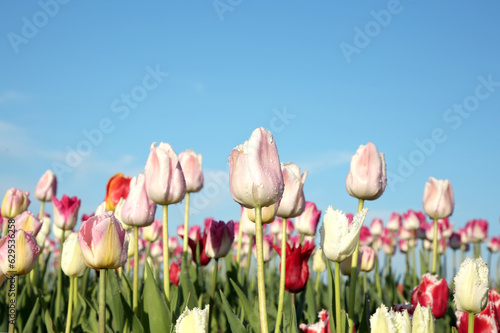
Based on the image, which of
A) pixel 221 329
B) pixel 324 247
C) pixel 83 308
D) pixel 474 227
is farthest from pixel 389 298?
pixel 474 227

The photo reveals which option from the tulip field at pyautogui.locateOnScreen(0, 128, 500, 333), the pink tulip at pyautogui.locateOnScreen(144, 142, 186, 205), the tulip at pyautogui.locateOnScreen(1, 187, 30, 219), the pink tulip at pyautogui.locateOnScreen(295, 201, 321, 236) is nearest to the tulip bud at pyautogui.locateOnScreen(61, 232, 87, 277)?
the tulip field at pyautogui.locateOnScreen(0, 128, 500, 333)

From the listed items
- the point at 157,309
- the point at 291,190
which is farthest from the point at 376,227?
the point at 157,309

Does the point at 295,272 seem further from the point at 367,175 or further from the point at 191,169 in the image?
the point at 191,169

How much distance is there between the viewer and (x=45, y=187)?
16.7ft

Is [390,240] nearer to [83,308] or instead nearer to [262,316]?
[83,308]

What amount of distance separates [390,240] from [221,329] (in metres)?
5.88

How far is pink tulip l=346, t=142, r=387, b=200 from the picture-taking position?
2373 millimetres

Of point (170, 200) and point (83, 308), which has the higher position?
point (170, 200)

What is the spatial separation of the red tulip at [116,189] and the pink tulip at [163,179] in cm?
126

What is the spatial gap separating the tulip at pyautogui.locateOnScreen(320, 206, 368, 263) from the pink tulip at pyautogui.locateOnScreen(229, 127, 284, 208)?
0.75 ft

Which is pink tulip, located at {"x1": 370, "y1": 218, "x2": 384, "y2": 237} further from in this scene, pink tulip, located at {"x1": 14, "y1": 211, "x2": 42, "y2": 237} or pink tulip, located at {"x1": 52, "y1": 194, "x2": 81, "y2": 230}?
pink tulip, located at {"x1": 14, "y1": 211, "x2": 42, "y2": 237}

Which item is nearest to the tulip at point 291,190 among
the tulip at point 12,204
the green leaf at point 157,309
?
the green leaf at point 157,309

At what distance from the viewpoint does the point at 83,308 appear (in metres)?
3.31

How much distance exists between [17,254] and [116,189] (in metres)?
1.41
